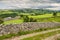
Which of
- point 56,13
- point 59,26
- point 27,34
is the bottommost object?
point 56,13

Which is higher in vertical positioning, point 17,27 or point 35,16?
point 17,27

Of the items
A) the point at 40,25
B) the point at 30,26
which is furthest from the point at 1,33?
the point at 40,25

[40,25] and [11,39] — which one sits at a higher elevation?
[11,39]

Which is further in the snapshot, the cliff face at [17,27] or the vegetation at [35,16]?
the vegetation at [35,16]

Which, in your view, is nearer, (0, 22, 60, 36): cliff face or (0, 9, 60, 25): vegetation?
(0, 22, 60, 36): cliff face

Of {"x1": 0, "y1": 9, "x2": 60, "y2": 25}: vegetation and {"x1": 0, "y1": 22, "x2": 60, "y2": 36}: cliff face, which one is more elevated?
{"x1": 0, "y1": 22, "x2": 60, "y2": 36}: cliff face

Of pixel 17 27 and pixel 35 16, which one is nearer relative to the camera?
pixel 17 27

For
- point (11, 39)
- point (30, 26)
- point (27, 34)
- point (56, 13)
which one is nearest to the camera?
point (11, 39)

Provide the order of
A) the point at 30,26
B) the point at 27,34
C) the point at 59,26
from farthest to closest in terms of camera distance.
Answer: the point at 59,26, the point at 30,26, the point at 27,34

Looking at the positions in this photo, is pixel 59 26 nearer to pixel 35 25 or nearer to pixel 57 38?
pixel 35 25

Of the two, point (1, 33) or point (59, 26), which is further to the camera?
point (59, 26)

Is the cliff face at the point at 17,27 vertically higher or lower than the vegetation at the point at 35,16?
higher
